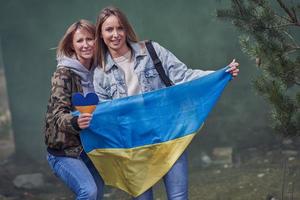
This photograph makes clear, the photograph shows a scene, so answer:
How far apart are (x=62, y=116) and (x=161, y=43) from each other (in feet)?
12.0

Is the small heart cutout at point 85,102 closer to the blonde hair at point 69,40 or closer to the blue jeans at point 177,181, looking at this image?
the blonde hair at point 69,40

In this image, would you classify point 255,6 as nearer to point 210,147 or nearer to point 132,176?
point 132,176

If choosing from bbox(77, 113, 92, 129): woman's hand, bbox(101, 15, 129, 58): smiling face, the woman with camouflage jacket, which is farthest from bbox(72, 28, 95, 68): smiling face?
bbox(77, 113, 92, 129): woman's hand

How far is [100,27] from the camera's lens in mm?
3471

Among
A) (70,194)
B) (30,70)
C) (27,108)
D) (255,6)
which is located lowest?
(70,194)

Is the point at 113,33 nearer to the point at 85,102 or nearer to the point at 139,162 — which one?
the point at 85,102

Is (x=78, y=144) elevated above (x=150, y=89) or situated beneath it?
situated beneath

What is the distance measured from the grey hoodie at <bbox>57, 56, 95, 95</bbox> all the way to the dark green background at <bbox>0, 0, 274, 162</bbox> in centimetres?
334

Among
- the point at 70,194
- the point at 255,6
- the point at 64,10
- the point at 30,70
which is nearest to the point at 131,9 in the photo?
the point at 64,10

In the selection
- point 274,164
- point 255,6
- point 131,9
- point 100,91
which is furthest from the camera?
point 131,9

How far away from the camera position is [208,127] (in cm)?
701

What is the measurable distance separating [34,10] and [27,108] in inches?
48.5

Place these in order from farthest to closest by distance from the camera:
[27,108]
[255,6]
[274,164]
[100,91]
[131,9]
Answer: [27,108] → [131,9] → [274,164] → [255,6] → [100,91]

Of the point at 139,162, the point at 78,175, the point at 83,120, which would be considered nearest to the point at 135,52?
the point at 83,120
